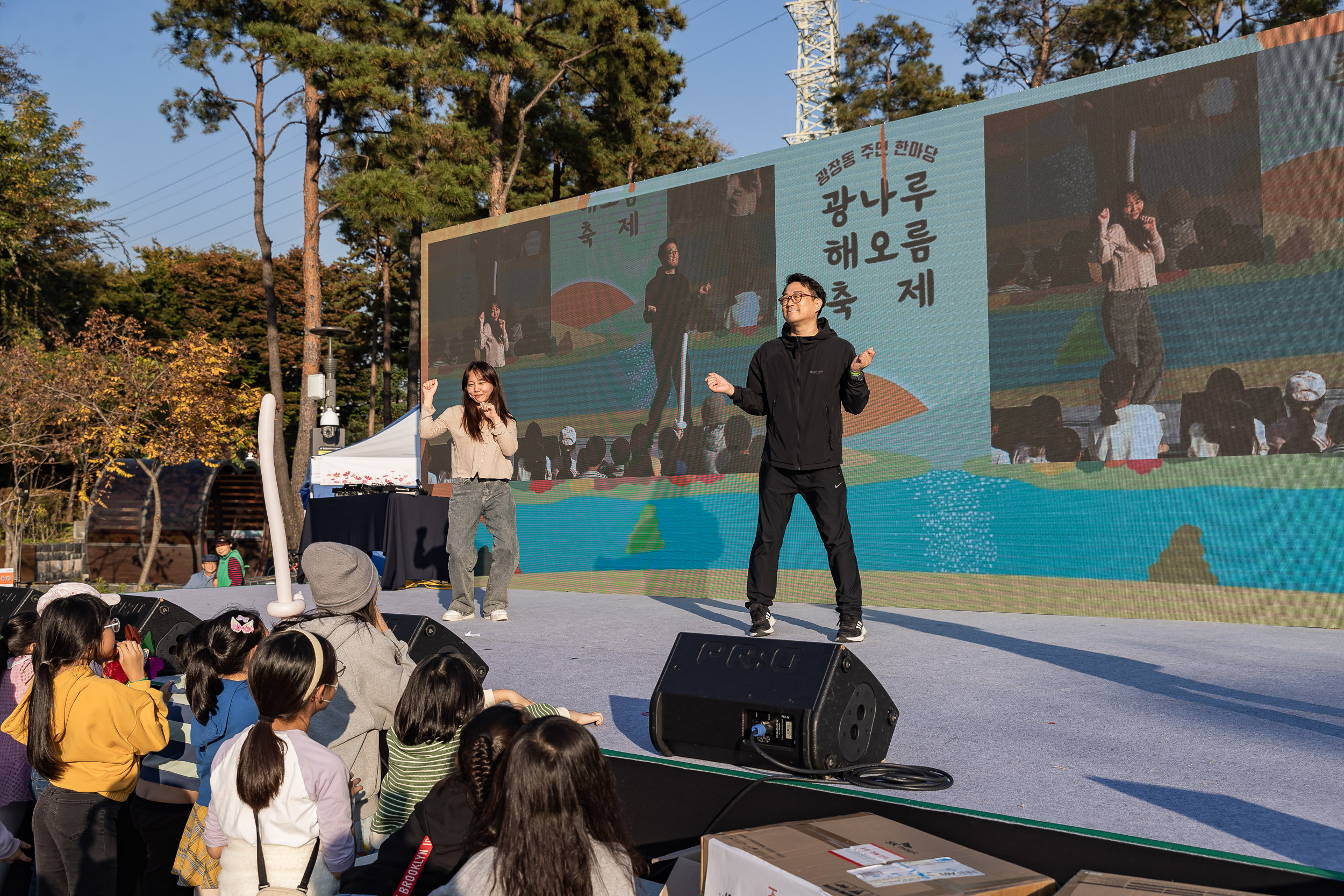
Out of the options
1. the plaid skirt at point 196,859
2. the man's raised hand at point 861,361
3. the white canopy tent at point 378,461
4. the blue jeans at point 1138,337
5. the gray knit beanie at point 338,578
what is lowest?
the plaid skirt at point 196,859

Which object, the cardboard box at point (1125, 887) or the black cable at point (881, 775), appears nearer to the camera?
the cardboard box at point (1125, 887)

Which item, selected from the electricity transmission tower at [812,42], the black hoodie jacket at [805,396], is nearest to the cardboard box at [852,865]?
the black hoodie jacket at [805,396]

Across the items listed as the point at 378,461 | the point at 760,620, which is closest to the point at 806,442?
the point at 760,620

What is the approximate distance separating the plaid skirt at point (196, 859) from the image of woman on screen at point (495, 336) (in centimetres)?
790

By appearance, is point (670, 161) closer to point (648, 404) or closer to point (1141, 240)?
point (648, 404)

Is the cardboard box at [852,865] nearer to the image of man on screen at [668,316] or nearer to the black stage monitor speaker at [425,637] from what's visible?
the black stage monitor speaker at [425,637]

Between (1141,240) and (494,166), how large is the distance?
43.8 feet

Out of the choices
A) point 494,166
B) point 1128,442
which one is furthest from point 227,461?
point 1128,442

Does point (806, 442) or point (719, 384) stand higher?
point (719, 384)

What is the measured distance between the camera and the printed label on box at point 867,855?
157cm

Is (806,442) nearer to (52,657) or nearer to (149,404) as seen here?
(52,657)

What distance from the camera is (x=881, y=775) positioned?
7.46 feet

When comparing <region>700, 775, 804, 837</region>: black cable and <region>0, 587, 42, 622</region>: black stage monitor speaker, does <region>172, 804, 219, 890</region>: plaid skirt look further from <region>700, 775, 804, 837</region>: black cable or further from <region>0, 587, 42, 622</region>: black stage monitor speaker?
<region>0, 587, 42, 622</region>: black stage monitor speaker

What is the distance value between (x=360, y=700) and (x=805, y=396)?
2.58m
